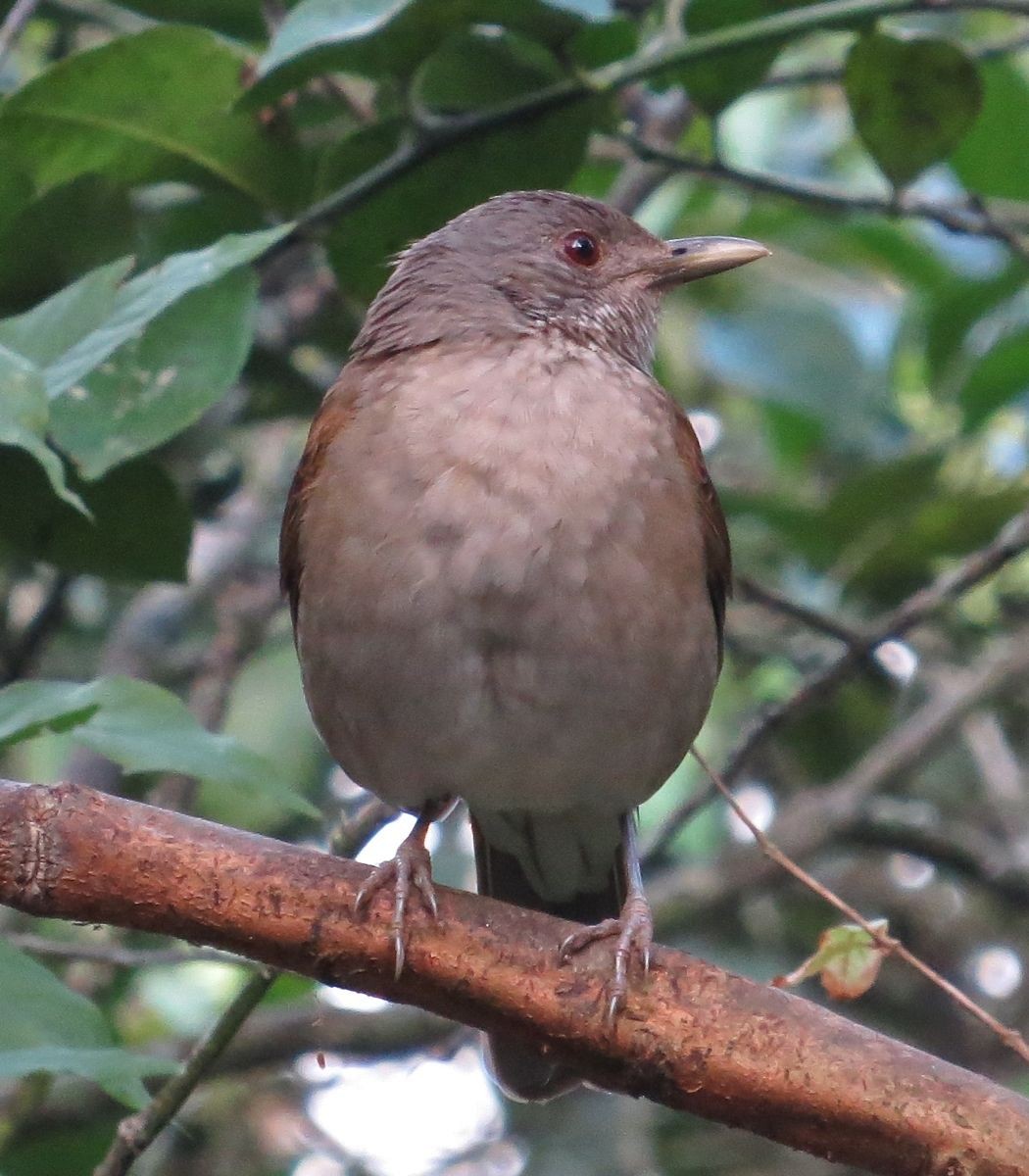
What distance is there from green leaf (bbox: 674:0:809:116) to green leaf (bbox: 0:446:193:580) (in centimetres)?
159

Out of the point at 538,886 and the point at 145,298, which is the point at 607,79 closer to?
the point at 145,298

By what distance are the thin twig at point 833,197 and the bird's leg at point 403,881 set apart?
68.5 inches

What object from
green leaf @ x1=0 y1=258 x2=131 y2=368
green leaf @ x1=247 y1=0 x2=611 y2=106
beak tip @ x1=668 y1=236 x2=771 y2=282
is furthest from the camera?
beak tip @ x1=668 y1=236 x2=771 y2=282

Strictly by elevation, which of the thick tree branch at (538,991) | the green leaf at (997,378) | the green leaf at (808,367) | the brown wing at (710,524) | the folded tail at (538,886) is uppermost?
the thick tree branch at (538,991)

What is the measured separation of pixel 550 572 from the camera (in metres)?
4.05

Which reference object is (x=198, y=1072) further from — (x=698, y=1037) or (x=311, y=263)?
(x=311, y=263)

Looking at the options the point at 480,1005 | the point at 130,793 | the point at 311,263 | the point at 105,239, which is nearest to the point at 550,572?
the point at 480,1005

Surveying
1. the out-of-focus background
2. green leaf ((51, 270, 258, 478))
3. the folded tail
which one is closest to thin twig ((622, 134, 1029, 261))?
the out-of-focus background

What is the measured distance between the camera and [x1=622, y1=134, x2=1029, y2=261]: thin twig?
185 inches

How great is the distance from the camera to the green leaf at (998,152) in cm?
531

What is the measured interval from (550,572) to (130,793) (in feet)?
6.34

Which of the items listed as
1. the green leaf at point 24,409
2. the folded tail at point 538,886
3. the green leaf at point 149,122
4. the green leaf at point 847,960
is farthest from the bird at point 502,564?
the green leaf at point 24,409

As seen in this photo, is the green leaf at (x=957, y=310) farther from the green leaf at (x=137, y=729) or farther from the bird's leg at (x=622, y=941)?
the green leaf at (x=137, y=729)

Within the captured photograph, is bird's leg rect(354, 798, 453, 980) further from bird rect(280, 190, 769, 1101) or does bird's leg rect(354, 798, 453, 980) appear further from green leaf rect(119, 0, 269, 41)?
green leaf rect(119, 0, 269, 41)
